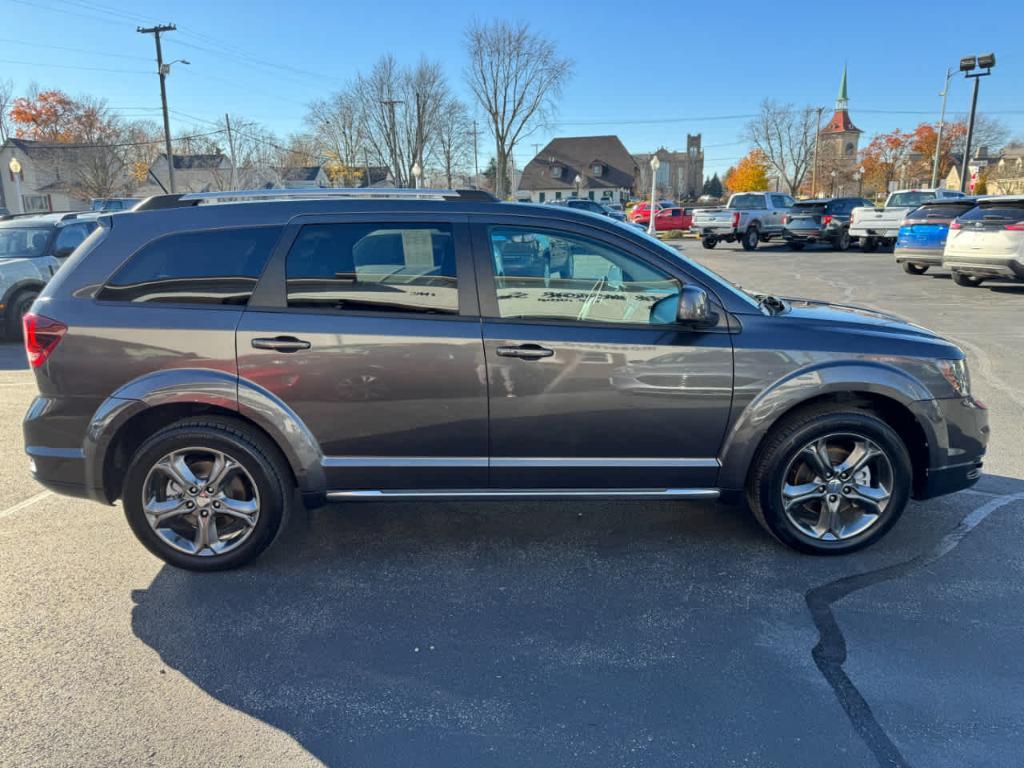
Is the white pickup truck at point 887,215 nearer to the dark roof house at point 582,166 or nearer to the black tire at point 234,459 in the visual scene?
the black tire at point 234,459

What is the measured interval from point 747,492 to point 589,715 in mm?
1637

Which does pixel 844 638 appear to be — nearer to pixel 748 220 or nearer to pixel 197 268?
pixel 197 268

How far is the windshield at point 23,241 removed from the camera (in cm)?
1012

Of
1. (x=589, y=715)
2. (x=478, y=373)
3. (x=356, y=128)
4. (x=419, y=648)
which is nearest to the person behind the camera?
(x=589, y=715)

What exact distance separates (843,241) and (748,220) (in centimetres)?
335

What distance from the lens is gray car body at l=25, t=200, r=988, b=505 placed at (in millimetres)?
3375

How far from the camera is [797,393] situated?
3.48m

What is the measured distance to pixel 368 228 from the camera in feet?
11.5

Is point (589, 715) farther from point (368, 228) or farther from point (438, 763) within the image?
point (368, 228)

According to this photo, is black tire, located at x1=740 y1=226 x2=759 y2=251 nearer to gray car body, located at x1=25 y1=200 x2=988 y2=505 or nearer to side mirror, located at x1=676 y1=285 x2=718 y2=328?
gray car body, located at x1=25 y1=200 x2=988 y2=505

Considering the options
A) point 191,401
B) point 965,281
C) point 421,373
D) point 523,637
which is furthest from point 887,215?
point 191,401

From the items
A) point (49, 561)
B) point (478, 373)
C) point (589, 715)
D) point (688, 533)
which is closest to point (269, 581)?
point (49, 561)

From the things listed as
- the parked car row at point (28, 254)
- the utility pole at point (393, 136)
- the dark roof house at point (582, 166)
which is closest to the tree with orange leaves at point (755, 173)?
the dark roof house at point (582, 166)

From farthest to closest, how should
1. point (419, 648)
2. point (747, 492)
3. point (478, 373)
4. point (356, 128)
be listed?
point (356, 128), point (747, 492), point (478, 373), point (419, 648)
